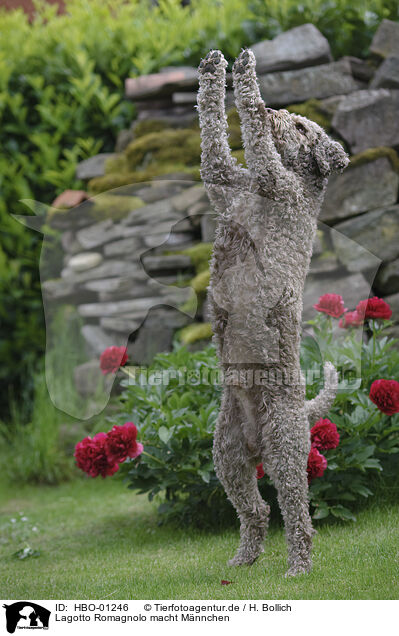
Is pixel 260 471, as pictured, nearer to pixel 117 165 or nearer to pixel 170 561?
pixel 170 561

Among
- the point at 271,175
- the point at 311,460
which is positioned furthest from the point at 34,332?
the point at 271,175

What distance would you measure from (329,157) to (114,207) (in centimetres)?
104

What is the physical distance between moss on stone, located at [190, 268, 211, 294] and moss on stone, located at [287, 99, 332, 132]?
1.97 m

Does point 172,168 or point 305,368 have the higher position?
point 172,168

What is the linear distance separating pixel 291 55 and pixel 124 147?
1.62 metres

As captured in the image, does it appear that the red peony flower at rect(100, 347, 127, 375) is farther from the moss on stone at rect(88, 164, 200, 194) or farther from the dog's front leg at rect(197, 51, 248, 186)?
the moss on stone at rect(88, 164, 200, 194)

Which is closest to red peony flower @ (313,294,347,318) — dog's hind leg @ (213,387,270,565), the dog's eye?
dog's hind leg @ (213,387,270,565)

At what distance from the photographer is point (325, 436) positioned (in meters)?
2.93

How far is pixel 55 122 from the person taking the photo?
19.1 ft

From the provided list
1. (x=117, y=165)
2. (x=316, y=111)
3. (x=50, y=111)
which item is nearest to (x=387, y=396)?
(x=316, y=111)
